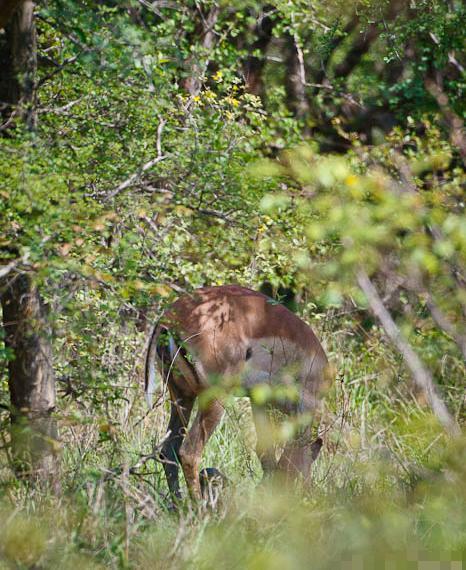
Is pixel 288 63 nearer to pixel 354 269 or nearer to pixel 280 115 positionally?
pixel 280 115

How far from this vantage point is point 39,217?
4.45 m

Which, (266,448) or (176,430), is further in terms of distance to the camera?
(176,430)

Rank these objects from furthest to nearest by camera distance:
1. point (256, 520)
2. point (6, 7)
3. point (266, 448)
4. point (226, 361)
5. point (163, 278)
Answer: point (226, 361), point (163, 278), point (266, 448), point (256, 520), point (6, 7)

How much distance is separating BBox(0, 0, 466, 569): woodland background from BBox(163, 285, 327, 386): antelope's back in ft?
0.81

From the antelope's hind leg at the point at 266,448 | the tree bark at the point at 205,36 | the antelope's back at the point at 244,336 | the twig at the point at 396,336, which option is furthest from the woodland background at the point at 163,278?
the tree bark at the point at 205,36

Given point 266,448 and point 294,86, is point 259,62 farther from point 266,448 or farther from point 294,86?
point 266,448

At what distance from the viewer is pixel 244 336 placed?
6.54m

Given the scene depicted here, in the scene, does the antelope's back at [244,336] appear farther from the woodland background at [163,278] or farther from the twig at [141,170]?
the twig at [141,170]

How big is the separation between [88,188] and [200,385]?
1.55m

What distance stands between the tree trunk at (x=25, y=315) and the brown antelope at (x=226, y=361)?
83 centimetres

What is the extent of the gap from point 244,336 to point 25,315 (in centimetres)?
178

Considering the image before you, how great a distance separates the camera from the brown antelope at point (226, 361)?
20.0ft

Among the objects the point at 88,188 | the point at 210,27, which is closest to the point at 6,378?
the point at 88,188

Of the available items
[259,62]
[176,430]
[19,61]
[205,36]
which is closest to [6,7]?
[19,61]
